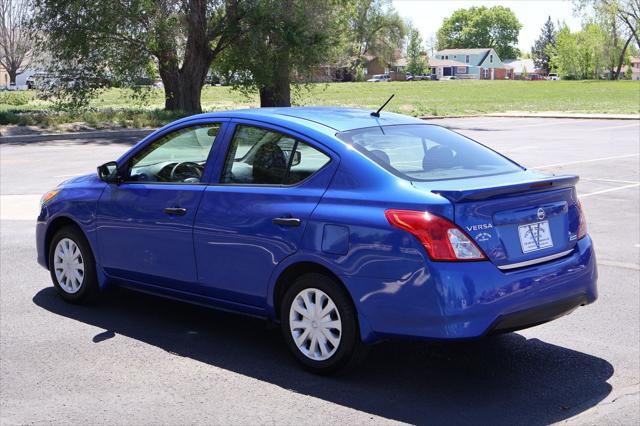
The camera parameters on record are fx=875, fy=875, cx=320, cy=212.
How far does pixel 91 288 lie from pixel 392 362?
2557 millimetres

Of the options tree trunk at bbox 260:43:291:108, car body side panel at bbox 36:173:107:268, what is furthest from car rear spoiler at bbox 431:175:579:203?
tree trunk at bbox 260:43:291:108

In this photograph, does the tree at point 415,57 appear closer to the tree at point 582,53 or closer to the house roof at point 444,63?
the house roof at point 444,63

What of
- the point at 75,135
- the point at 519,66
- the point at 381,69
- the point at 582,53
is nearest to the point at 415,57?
the point at 381,69

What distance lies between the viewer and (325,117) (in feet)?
19.4

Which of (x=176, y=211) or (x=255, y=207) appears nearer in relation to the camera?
(x=255, y=207)

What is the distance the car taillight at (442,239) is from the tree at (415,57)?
504 ft

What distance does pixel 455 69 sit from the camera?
182 m

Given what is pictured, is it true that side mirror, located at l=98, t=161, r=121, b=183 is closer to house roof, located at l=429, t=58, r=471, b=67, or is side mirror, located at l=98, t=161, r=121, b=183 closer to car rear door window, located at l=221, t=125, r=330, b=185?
car rear door window, located at l=221, t=125, r=330, b=185

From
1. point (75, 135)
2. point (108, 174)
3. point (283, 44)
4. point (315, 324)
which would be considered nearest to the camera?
point (315, 324)

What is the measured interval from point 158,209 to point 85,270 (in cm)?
105

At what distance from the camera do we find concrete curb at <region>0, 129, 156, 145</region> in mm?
23516

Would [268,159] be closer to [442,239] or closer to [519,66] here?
[442,239]

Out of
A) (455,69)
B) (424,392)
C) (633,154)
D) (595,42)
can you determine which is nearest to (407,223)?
(424,392)

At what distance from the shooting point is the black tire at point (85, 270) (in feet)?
22.2
